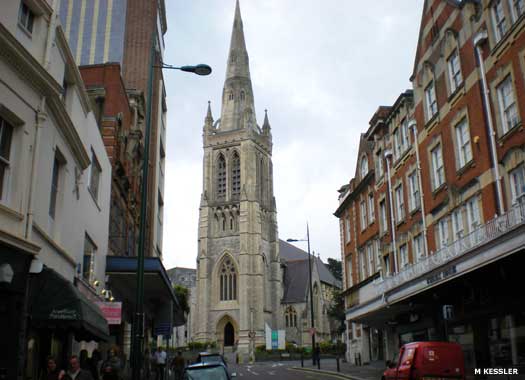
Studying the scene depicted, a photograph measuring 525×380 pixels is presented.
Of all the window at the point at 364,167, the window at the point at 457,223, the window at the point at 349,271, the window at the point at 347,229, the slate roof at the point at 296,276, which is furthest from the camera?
the slate roof at the point at 296,276

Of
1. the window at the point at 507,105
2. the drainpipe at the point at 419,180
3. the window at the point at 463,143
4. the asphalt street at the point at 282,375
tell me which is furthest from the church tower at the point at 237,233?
the window at the point at 507,105

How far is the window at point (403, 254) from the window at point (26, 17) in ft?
65.9

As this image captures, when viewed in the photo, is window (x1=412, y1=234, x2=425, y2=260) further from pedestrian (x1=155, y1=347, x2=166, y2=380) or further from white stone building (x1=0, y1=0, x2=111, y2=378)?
white stone building (x1=0, y1=0, x2=111, y2=378)

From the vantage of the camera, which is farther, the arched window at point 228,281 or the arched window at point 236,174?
the arched window at point 236,174

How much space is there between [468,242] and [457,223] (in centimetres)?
458

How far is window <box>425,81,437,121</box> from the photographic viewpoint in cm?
2392

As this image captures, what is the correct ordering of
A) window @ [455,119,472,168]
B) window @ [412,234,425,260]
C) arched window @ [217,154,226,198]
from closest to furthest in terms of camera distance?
window @ [455,119,472,168], window @ [412,234,425,260], arched window @ [217,154,226,198]

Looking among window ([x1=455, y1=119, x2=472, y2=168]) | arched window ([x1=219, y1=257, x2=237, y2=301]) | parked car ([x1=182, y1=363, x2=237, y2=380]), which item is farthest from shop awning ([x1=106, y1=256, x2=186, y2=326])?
arched window ([x1=219, y1=257, x2=237, y2=301])

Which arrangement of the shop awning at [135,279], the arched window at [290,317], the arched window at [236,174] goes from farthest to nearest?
the arched window at [290,317]
the arched window at [236,174]
the shop awning at [135,279]

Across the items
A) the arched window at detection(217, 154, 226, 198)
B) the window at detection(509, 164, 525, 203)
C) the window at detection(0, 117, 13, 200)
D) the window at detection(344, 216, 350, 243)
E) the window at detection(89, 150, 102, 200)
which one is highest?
the arched window at detection(217, 154, 226, 198)

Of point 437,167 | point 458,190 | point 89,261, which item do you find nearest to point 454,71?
point 437,167

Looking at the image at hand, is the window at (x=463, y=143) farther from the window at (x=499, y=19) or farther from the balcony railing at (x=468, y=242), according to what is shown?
the balcony railing at (x=468, y=242)

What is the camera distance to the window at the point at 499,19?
1864 centimetres

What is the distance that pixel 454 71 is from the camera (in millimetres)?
22125
